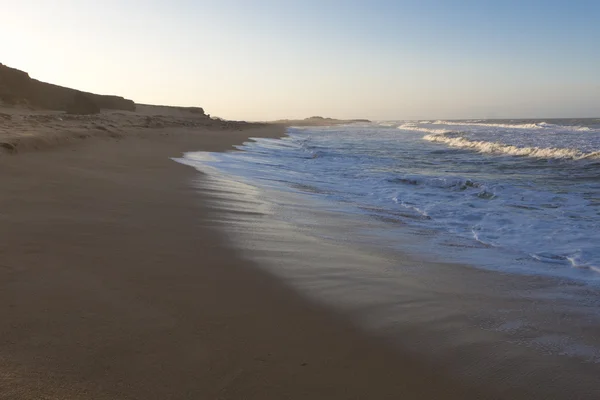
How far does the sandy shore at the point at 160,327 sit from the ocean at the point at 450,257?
33cm

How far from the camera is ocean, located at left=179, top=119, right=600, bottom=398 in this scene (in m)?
2.53

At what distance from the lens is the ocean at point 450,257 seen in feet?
8.29

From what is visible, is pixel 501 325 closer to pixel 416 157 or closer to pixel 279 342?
pixel 279 342

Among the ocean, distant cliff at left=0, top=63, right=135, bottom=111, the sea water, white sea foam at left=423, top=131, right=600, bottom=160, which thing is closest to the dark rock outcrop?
distant cliff at left=0, top=63, right=135, bottom=111

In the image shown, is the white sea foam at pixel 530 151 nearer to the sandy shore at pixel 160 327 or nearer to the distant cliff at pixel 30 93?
the sandy shore at pixel 160 327

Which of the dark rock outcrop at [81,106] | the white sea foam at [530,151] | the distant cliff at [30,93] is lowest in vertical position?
the white sea foam at [530,151]

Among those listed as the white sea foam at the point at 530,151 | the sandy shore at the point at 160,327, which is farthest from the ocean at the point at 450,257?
the white sea foam at the point at 530,151

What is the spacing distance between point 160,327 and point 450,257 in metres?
2.96

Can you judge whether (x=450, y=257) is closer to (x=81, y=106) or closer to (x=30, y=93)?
(x=81, y=106)

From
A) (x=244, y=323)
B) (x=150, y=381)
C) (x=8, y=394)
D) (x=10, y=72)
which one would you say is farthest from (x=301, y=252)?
(x=10, y=72)

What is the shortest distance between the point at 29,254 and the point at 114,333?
51.8 inches

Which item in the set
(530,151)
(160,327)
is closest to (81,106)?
(530,151)

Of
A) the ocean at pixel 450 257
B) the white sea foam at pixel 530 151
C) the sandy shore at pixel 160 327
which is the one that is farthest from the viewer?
the white sea foam at pixel 530 151

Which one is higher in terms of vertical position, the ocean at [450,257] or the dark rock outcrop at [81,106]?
the dark rock outcrop at [81,106]
